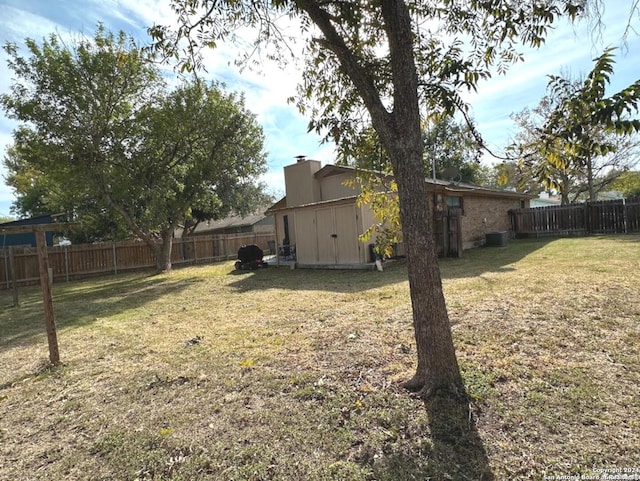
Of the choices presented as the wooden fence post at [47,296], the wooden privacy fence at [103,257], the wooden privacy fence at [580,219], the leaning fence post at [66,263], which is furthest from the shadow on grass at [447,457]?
the wooden privacy fence at [580,219]

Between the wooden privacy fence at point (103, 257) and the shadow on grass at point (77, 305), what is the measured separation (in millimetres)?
1477

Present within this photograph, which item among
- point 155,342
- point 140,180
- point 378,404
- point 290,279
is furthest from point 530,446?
point 140,180

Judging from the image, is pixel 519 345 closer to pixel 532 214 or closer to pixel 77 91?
pixel 77 91

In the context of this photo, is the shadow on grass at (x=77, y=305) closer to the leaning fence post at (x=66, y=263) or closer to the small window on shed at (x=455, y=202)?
the leaning fence post at (x=66, y=263)

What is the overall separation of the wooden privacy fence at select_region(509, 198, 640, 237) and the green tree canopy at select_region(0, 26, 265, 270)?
46.7 feet

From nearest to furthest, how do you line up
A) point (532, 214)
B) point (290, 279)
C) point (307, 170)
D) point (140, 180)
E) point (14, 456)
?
point (14, 456) → point (290, 279) → point (140, 180) → point (307, 170) → point (532, 214)

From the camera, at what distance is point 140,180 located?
46.2 feet

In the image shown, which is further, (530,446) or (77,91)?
(77,91)

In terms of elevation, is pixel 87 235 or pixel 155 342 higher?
pixel 87 235

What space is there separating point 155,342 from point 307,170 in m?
12.5

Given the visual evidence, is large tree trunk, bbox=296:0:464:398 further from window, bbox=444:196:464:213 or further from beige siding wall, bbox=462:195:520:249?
beige siding wall, bbox=462:195:520:249

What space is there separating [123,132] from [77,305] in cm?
709

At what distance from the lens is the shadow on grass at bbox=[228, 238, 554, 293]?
888cm

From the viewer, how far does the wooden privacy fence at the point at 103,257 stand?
14609mm
